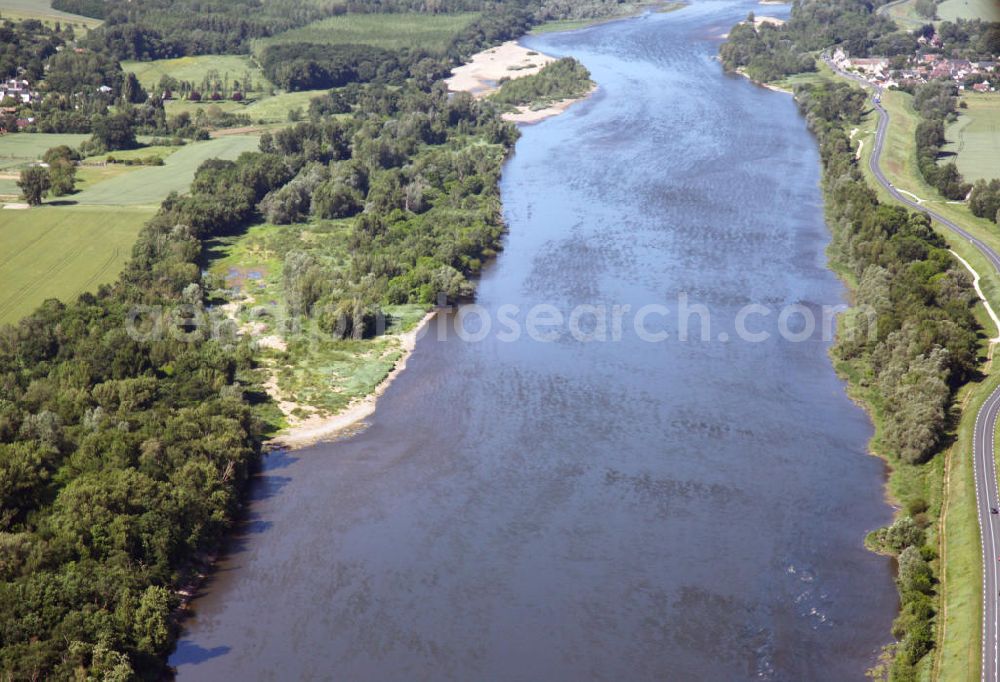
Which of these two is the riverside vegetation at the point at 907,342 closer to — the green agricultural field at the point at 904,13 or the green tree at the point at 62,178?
the green tree at the point at 62,178

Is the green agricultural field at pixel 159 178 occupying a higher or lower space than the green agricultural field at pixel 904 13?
lower

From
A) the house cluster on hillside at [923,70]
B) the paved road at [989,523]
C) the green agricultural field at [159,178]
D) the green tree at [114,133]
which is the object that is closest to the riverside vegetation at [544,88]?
the green agricultural field at [159,178]

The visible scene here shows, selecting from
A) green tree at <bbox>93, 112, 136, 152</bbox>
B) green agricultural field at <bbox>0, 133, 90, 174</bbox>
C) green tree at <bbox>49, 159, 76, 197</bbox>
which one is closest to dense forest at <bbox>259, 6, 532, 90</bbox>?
green tree at <bbox>93, 112, 136, 152</bbox>

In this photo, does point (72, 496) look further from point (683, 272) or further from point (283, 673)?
point (683, 272)

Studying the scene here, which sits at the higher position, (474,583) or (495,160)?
(495,160)

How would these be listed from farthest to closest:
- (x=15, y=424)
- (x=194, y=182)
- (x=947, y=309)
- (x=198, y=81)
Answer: (x=198, y=81) < (x=194, y=182) < (x=947, y=309) < (x=15, y=424)

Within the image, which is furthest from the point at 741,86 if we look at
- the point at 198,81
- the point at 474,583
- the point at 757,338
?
the point at 474,583

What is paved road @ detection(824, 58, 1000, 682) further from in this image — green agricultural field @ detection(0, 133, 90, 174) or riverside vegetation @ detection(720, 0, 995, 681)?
green agricultural field @ detection(0, 133, 90, 174)
